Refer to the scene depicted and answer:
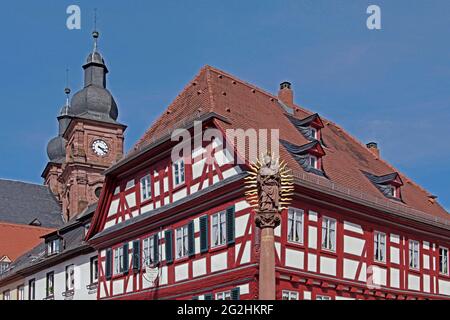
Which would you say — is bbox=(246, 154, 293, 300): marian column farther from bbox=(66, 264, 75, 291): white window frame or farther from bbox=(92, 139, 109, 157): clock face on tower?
bbox=(92, 139, 109, 157): clock face on tower

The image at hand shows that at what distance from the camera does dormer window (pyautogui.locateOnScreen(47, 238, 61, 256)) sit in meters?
45.8

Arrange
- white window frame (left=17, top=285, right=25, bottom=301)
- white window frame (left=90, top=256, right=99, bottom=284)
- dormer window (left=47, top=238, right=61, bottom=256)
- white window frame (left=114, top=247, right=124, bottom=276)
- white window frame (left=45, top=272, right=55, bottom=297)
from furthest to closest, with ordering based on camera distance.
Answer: white window frame (left=17, top=285, right=25, bottom=301)
dormer window (left=47, top=238, right=61, bottom=256)
white window frame (left=45, top=272, right=55, bottom=297)
white window frame (left=90, top=256, right=99, bottom=284)
white window frame (left=114, top=247, right=124, bottom=276)

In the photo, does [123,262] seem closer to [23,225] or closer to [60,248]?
[60,248]

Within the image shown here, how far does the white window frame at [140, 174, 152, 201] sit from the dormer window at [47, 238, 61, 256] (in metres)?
11.9

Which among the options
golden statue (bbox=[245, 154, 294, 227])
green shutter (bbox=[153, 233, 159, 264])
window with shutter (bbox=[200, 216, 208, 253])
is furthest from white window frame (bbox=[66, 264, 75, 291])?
golden statue (bbox=[245, 154, 294, 227])

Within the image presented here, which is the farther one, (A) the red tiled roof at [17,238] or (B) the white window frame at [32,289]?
(A) the red tiled roof at [17,238]

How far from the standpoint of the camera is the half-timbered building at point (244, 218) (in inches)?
1176

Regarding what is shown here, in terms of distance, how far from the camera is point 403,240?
35094 millimetres

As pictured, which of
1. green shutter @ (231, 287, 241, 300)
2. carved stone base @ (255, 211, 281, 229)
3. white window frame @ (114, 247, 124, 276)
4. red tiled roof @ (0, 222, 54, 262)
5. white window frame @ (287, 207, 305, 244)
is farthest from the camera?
red tiled roof @ (0, 222, 54, 262)

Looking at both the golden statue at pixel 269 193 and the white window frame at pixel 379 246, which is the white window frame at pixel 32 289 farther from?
the golden statue at pixel 269 193

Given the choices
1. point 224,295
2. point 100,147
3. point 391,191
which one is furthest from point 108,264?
point 100,147

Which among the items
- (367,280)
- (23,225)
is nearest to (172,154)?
(367,280)

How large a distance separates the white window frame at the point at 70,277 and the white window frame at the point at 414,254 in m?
16.7

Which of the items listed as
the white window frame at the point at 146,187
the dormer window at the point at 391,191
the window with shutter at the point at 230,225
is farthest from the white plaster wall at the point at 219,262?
the dormer window at the point at 391,191
